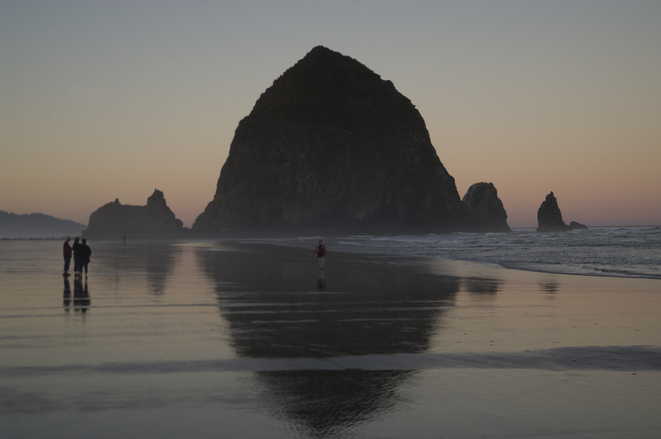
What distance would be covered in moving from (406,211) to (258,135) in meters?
45.6

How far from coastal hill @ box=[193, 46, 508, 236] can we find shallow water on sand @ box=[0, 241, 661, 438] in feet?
422

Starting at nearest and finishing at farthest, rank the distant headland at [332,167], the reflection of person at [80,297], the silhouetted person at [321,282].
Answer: the reflection of person at [80,297], the silhouetted person at [321,282], the distant headland at [332,167]

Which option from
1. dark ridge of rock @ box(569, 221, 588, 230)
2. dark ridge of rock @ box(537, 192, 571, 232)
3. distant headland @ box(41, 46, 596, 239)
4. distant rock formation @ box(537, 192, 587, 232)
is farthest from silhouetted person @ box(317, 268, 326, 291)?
dark ridge of rock @ box(569, 221, 588, 230)

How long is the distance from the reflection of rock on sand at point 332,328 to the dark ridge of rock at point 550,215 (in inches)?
6718

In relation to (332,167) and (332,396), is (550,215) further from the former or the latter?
(332,396)

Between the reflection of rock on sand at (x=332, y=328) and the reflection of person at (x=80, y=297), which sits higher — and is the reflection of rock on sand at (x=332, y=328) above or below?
below

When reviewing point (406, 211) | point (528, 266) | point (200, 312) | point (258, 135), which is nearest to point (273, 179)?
point (258, 135)

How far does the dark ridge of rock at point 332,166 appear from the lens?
147625 mm

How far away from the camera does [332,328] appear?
11086mm

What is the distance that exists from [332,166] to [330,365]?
465ft

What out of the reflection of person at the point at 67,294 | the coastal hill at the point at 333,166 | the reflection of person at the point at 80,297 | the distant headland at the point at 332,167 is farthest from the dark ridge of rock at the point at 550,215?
the reflection of person at the point at 80,297

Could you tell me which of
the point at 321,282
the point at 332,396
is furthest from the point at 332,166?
the point at 332,396

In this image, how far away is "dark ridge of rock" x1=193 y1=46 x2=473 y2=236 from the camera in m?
148

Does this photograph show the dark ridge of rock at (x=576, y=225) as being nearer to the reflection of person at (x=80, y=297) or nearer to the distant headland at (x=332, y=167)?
the distant headland at (x=332, y=167)
